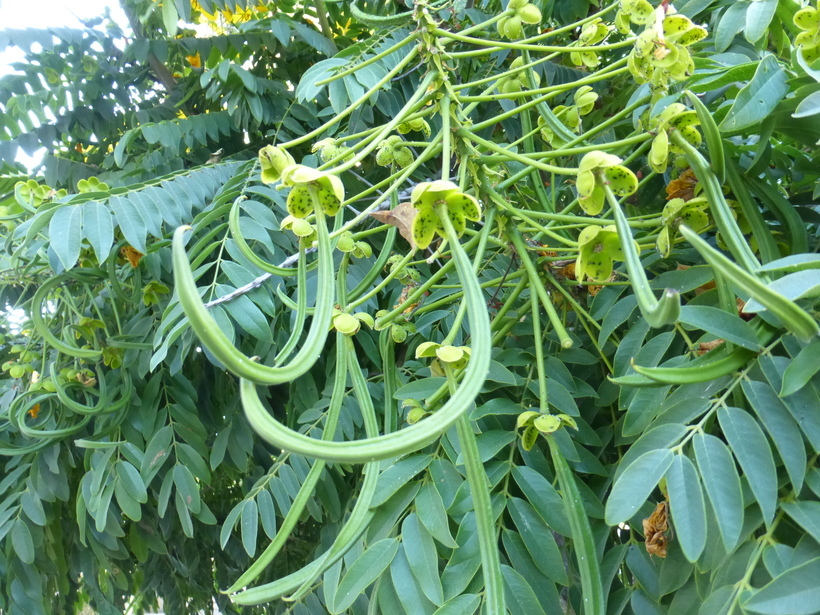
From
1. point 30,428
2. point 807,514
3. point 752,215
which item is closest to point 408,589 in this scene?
point 807,514

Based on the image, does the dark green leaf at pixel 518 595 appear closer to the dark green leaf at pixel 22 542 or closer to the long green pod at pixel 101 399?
the long green pod at pixel 101 399

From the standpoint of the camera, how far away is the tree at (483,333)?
1.57 ft

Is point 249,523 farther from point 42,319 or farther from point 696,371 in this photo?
point 696,371

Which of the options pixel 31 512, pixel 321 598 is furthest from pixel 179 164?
pixel 321 598

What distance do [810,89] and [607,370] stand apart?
395 mm

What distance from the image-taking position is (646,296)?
370mm

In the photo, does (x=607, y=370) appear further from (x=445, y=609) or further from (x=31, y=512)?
(x=31, y=512)

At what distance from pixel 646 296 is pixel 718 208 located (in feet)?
0.68

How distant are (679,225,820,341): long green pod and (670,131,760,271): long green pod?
5.1 inches

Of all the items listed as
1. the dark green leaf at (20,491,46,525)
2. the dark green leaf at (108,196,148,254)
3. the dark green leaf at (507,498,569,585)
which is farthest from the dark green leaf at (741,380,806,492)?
the dark green leaf at (20,491,46,525)

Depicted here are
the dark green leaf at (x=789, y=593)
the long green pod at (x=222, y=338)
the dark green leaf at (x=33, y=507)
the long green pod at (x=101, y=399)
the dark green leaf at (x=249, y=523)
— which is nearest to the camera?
the long green pod at (x=222, y=338)

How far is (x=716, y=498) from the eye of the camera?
0.47 metres

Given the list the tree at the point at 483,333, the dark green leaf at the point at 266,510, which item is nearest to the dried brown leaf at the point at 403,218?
the tree at the point at 483,333

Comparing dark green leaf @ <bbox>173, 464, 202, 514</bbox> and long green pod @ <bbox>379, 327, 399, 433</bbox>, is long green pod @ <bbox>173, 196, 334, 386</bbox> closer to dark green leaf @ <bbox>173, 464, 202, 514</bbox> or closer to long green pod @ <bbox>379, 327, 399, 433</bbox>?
long green pod @ <bbox>379, 327, 399, 433</bbox>
